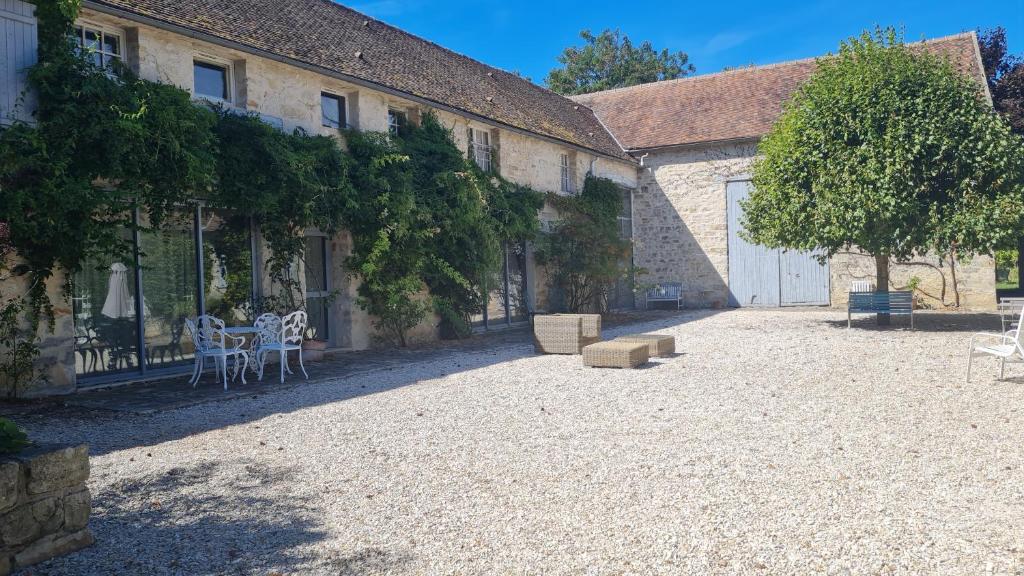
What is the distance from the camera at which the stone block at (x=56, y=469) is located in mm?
3469

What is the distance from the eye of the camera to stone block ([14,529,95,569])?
11.3 feet

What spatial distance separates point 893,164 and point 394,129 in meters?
8.72

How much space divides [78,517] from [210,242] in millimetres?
7306

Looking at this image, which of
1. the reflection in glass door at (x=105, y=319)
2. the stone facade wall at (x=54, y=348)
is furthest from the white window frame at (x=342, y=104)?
the stone facade wall at (x=54, y=348)

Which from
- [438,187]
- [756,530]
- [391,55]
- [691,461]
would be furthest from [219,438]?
[391,55]

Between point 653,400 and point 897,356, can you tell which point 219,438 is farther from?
point 897,356

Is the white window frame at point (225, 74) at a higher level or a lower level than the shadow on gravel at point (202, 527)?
higher

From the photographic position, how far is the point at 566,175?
19.4 metres

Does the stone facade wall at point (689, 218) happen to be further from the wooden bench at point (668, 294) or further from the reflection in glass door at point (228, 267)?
the reflection in glass door at point (228, 267)

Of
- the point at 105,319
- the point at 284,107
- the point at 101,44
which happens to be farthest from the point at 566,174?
the point at 105,319

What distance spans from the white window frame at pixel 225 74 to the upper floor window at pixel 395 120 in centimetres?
330

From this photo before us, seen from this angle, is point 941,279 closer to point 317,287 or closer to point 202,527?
point 317,287

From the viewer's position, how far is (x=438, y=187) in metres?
13.1

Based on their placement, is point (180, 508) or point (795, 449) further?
point (795, 449)
